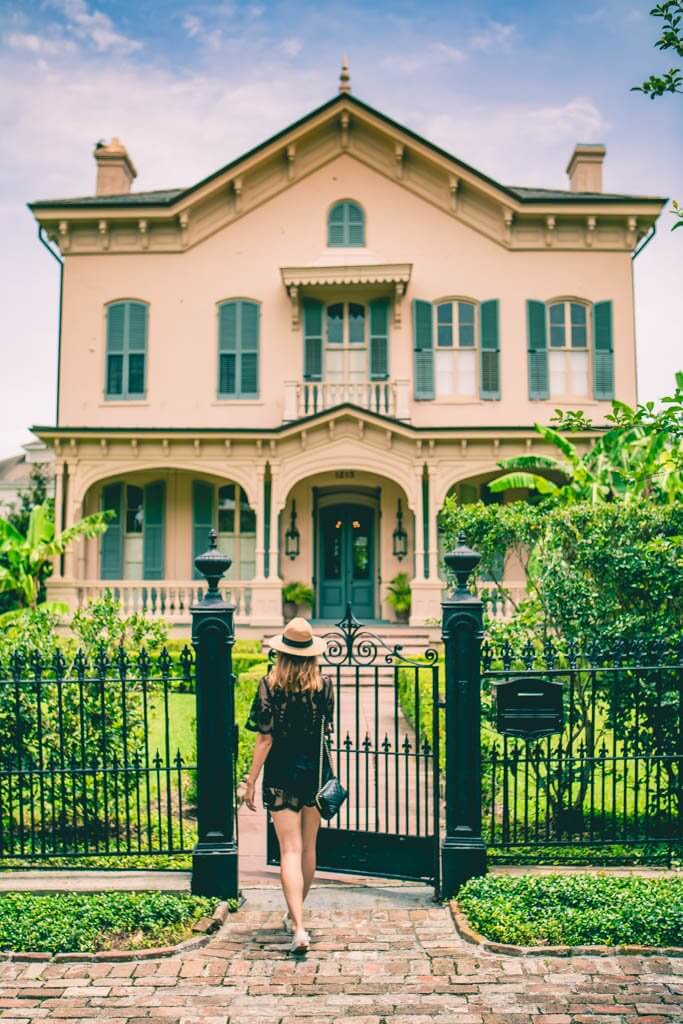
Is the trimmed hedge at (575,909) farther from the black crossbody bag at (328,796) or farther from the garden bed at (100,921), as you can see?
the garden bed at (100,921)

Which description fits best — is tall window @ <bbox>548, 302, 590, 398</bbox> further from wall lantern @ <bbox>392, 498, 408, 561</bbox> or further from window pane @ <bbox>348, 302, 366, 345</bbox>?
wall lantern @ <bbox>392, 498, 408, 561</bbox>

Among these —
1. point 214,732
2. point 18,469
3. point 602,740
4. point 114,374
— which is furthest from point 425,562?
point 18,469

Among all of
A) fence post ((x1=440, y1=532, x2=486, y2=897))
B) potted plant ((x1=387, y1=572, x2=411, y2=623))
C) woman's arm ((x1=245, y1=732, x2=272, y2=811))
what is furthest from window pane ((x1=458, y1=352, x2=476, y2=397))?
woman's arm ((x1=245, y1=732, x2=272, y2=811))

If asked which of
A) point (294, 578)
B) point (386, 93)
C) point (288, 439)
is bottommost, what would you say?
point (294, 578)

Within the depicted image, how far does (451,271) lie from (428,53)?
1059 cm

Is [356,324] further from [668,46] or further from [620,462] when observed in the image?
[668,46]

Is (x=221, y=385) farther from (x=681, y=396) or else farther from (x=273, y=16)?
(x=681, y=396)

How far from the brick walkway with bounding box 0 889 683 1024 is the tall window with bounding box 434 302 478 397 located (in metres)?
15.7

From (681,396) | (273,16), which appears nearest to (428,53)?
(273,16)

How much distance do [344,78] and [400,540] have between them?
36.4 feet

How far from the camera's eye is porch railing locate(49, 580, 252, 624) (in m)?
18.7

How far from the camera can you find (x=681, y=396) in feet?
17.3

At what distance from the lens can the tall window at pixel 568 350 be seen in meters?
19.9

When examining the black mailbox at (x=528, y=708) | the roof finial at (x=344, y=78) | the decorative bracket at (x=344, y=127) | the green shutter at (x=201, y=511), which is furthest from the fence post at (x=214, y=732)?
the roof finial at (x=344, y=78)
